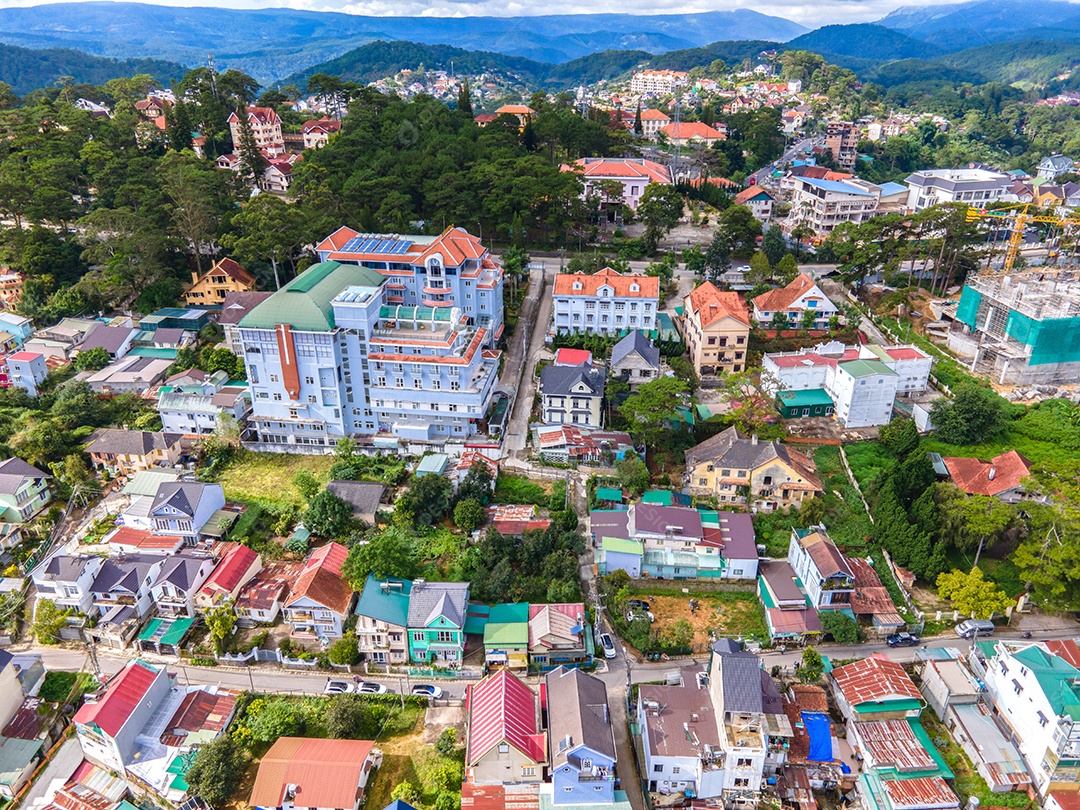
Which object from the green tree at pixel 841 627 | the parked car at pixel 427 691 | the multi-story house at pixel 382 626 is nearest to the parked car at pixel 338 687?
the multi-story house at pixel 382 626

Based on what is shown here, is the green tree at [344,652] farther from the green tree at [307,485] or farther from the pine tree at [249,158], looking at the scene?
the pine tree at [249,158]

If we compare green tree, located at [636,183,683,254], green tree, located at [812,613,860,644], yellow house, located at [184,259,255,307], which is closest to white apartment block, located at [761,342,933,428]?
green tree, located at [812,613,860,644]

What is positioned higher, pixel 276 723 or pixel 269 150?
pixel 269 150

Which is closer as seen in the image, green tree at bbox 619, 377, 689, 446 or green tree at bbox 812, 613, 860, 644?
green tree at bbox 812, 613, 860, 644

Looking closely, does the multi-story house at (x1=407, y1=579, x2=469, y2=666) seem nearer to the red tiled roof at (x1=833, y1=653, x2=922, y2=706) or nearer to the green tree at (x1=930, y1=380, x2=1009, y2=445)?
the red tiled roof at (x1=833, y1=653, x2=922, y2=706)

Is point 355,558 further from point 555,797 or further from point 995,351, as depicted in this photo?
point 995,351

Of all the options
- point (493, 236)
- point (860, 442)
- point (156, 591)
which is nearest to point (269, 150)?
point (493, 236)
